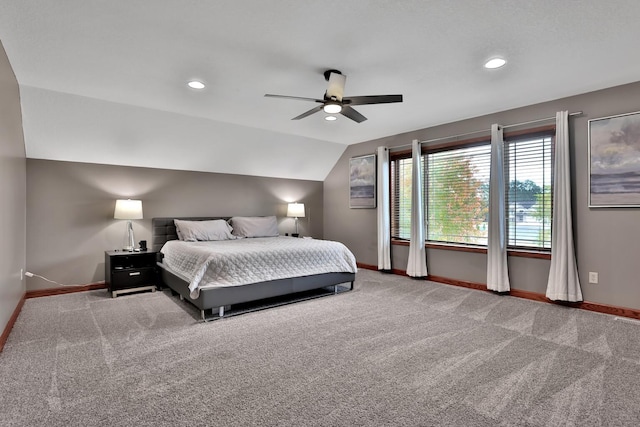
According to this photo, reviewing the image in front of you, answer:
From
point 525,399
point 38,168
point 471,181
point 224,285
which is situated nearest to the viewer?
point 525,399

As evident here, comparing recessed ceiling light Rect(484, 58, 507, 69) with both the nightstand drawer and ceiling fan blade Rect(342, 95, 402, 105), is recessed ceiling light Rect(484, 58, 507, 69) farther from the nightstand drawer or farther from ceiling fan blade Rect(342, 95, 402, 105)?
the nightstand drawer

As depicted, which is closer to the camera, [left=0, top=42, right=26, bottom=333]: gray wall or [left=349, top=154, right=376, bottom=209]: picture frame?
[left=0, top=42, right=26, bottom=333]: gray wall

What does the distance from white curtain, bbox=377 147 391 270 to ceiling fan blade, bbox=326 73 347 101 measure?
2821 millimetres

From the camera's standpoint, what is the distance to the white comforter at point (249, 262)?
11.3ft

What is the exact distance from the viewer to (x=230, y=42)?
2.64 m

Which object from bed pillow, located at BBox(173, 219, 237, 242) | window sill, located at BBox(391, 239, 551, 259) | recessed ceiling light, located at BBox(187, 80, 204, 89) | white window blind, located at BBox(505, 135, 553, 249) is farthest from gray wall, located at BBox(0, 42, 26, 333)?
white window blind, located at BBox(505, 135, 553, 249)

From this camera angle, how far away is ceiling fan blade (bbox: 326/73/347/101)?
3.12 m

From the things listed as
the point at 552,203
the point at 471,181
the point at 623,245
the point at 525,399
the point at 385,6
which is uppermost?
the point at 385,6

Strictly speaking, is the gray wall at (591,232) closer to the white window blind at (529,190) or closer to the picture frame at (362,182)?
the white window blind at (529,190)

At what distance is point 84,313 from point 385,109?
4305mm

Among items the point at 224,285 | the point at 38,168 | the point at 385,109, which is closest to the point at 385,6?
the point at 385,109

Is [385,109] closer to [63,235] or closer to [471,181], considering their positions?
[471,181]

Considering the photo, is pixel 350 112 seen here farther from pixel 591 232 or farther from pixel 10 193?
pixel 10 193

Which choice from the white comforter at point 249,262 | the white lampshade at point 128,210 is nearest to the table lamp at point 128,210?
the white lampshade at point 128,210
